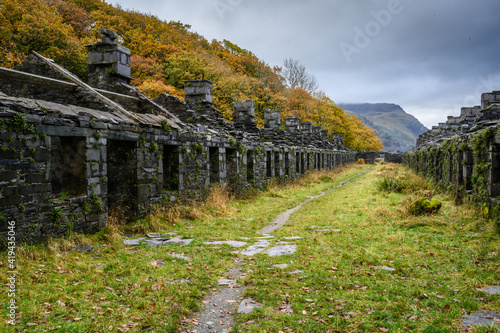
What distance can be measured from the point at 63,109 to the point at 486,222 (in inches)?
436

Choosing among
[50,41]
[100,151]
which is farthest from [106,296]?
[50,41]

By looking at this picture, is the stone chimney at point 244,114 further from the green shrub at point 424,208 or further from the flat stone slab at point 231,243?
the flat stone slab at point 231,243

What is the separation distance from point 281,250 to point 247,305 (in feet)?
8.95

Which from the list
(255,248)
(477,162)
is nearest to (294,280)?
(255,248)

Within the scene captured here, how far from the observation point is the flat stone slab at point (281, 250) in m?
7.12

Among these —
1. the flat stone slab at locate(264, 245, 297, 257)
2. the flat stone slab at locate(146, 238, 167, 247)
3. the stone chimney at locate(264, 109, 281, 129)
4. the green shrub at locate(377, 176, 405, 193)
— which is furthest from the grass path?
the stone chimney at locate(264, 109, 281, 129)

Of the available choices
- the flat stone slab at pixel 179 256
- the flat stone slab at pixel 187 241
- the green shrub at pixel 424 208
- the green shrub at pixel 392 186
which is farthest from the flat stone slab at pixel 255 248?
the green shrub at pixel 392 186

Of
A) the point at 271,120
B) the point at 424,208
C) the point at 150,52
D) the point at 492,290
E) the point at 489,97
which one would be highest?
the point at 150,52

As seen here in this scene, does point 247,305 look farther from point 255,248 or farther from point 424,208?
point 424,208

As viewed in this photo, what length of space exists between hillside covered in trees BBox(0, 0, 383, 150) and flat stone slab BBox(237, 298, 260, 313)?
2266 centimetres

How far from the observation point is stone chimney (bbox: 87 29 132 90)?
41.9 feet

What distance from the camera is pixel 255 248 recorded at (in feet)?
25.4

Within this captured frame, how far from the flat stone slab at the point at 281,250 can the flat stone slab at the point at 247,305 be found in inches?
86.9

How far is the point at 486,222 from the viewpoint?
8.67 metres
